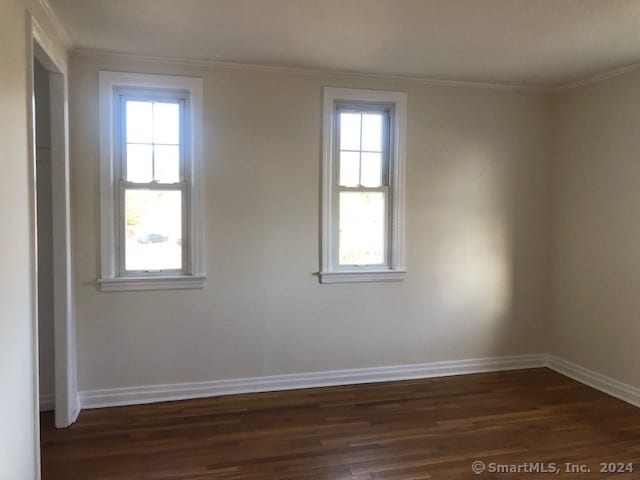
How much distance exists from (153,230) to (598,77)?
3.69m

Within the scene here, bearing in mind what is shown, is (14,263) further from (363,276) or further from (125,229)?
(363,276)

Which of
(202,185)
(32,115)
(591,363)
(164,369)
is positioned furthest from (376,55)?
(591,363)

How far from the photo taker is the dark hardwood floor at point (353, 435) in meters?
2.91

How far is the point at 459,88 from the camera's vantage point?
4.39 m

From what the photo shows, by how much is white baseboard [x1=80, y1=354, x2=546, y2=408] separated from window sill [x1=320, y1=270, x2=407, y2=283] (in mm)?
746

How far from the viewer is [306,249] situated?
13.6 feet

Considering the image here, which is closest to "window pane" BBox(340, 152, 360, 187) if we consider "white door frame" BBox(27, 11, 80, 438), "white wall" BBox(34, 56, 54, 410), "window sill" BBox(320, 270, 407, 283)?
"window sill" BBox(320, 270, 407, 283)

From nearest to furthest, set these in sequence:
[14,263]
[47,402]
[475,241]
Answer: [14,263], [47,402], [475,241]

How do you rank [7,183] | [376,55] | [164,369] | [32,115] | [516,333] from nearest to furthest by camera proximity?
[7,183], [32,115], [376,55], [164,369], [516,333]

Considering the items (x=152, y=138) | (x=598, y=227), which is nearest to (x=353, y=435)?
(x=152, y=138)

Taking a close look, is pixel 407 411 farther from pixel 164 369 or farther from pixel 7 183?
pixel 7 183

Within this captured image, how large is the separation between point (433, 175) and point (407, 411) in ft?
6.27

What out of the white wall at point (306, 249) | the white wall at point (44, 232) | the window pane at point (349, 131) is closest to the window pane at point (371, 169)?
the window pane at point (349, 131)

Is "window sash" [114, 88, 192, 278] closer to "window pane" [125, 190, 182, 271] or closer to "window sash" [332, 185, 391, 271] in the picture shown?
"window pane" [125, 190, 182, 271]
